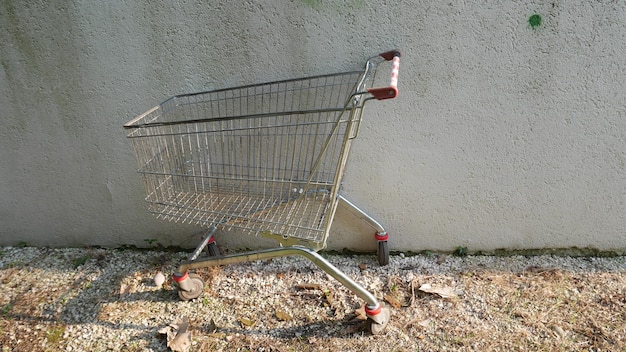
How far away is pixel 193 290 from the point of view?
247cm

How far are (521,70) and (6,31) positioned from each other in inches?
130

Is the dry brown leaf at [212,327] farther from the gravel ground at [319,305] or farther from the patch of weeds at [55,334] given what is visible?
the patch of weeds at [55,334]

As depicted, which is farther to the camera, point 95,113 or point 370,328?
point 95,113

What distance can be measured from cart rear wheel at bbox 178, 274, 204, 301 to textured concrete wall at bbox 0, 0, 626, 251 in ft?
1.71

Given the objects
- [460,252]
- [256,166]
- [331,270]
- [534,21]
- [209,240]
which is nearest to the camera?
[331,270]

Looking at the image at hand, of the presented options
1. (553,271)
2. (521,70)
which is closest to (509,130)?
(521,70)

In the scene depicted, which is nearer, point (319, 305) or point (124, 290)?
point (319, 305)

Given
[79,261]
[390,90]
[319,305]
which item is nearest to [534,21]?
[390,90]

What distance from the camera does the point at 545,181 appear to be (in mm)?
2564

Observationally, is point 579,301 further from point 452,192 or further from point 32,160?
point 32,160

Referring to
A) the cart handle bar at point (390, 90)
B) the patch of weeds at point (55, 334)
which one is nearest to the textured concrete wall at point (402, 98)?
the cart handle bar at point (390, 90)

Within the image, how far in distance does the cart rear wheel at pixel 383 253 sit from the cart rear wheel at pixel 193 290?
4.03 feet

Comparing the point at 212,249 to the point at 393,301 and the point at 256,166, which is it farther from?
the point at 393,301

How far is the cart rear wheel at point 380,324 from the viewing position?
2152 mm
